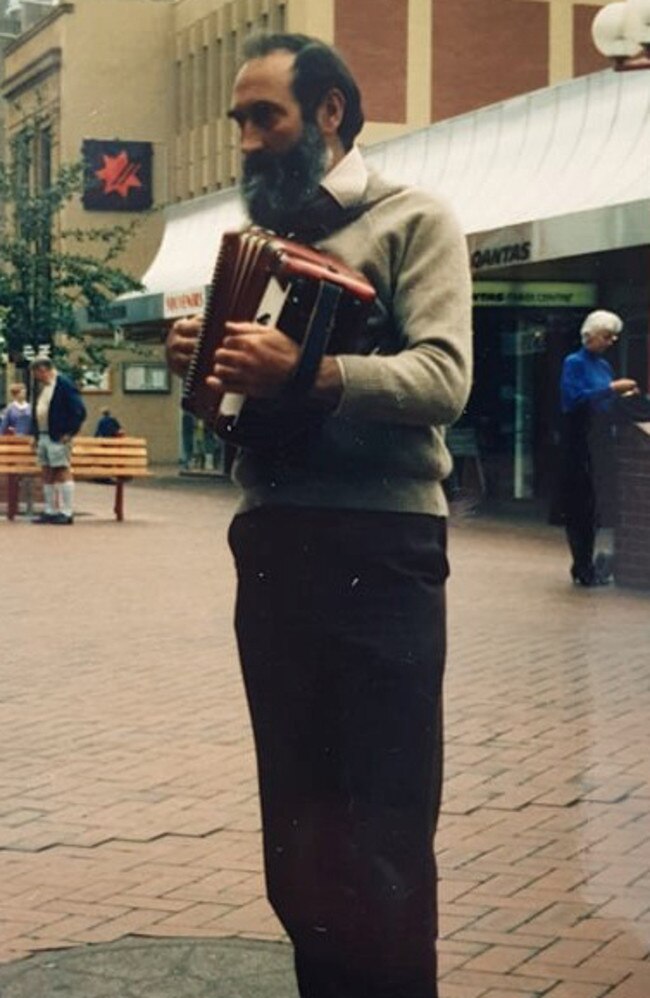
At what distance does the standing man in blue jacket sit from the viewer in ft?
73.5

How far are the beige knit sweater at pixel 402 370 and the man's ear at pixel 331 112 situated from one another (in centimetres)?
→ 14

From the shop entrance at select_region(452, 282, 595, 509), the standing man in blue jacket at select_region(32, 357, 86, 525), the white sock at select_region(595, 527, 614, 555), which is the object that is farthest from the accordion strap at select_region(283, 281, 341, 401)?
the shop entrance at select_region(452, 282, 595, 509)

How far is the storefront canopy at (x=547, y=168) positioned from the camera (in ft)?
73.0

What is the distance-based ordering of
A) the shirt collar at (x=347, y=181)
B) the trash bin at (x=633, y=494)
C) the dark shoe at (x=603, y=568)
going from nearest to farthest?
the shirt collar at (x=347, y=181) < the trash bin at (x=633, y=494) < the dark shoe at (x=603, y=568)

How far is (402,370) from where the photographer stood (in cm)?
360

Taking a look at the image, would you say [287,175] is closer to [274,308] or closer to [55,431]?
[274,308]

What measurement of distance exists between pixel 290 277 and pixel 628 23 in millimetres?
12693

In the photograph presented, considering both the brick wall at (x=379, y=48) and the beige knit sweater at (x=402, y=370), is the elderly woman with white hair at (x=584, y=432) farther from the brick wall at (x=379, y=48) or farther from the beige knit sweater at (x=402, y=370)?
the brick wall at (x=379, y=48)

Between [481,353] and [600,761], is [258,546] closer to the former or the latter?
[600,761]

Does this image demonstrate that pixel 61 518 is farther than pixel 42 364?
Yes

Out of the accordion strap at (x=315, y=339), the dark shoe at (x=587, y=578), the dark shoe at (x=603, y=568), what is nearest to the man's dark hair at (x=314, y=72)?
the accordion strap at (x=315, y=339)

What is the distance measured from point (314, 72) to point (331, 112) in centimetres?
7

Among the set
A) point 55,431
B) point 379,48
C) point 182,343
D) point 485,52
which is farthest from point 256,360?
point 485,52

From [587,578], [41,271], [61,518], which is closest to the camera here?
[587,578]
